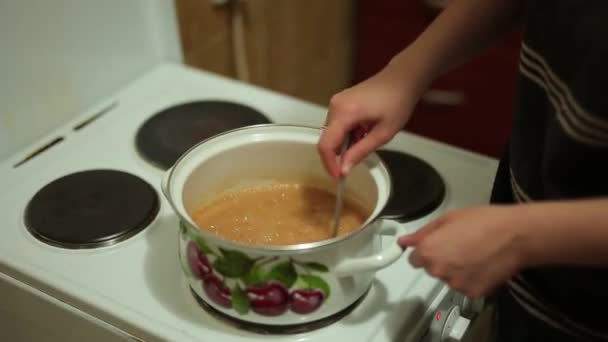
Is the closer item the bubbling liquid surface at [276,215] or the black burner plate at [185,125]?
the bubbling liquid surface at [276,215]

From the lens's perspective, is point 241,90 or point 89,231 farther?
point 241,90

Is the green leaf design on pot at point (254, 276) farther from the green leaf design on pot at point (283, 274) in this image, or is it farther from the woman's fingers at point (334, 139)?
the woman's fingers at point (334, 139)

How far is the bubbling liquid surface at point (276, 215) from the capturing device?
642 mm

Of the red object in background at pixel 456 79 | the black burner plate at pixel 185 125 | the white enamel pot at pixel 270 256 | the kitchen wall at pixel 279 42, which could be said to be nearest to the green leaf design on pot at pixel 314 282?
the white enamel pot at pixel 270 256

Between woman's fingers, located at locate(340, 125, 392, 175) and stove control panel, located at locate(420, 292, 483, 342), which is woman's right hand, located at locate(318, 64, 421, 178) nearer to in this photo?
woman's fingers, located at locate(340, 125, 392, 175)

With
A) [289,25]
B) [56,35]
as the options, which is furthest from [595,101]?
[289,25]

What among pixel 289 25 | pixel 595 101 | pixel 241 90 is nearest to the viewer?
pixel 595 101

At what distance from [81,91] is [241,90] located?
22 cm

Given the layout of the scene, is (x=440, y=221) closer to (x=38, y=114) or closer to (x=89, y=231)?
(x=89, y=231)

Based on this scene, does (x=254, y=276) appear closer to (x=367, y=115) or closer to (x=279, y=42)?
(x=367, y=115)

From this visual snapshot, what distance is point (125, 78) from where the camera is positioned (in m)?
0.99

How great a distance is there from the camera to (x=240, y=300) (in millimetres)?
580

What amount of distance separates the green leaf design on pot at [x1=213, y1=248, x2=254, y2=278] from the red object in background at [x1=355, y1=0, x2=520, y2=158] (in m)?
1.07

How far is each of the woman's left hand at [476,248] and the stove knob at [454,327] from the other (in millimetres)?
210
